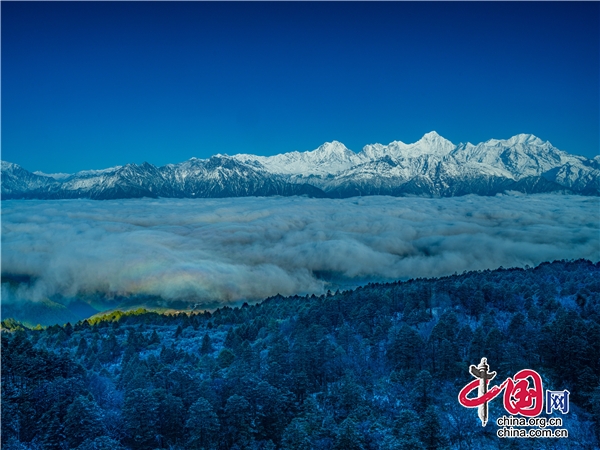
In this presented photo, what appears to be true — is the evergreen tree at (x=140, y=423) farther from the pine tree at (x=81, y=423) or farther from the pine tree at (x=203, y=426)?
the pine tree at (x=203, y=426)

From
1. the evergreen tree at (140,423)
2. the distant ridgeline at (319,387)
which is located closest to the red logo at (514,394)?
the distant ridgeline at (319,387)

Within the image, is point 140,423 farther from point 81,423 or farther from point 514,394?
point 514,394

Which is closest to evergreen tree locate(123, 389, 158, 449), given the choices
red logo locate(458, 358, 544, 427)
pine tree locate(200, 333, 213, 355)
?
red logo locate(458, 358, 544, 427)

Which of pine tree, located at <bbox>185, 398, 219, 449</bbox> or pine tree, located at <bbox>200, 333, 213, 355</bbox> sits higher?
pine tree, located at <bbox>185, 398, 219, 449</bbox>

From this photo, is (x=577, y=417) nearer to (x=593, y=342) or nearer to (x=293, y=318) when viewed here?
(x=593, y=342)

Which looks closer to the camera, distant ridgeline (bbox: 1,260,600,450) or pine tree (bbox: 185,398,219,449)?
distant ridgeline (bbox: 1,260,600,450)

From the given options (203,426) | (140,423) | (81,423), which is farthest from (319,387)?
(81,423)

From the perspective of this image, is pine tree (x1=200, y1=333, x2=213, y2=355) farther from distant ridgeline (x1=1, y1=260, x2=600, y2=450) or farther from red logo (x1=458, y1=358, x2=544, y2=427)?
red logo (x1=458, y1=358, x2=544, y2=427)

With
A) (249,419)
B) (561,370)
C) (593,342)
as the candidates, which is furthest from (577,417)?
(249,419)
